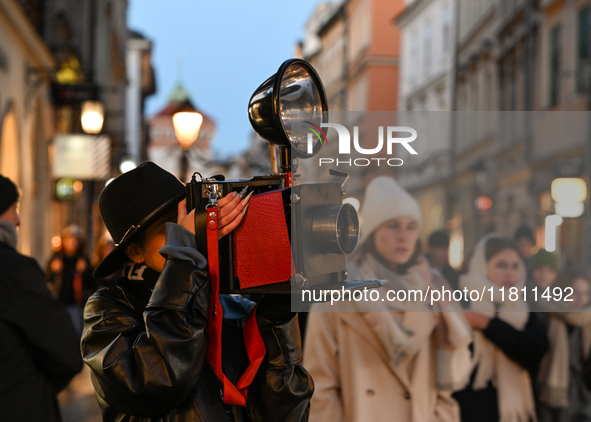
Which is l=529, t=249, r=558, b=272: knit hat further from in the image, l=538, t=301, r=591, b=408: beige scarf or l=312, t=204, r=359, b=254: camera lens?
l=312, t=204, r=359, b=254: camera lens

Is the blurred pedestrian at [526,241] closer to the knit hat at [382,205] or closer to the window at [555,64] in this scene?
the knit hat at [382,205]

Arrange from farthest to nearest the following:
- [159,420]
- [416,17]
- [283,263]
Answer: [416,17] < [159,420] < [283,263]

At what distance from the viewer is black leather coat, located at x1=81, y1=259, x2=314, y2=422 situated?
171 cm

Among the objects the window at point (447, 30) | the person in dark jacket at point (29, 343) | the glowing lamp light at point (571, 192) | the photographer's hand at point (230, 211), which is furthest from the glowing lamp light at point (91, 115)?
the window at point (447, 30)

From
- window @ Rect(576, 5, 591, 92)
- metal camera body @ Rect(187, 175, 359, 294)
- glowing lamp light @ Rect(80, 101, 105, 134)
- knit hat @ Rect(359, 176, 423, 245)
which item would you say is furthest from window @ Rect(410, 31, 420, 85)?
metal camera body @ Rect(187, 175, 359, 294)

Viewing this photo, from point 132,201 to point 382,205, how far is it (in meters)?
1.40

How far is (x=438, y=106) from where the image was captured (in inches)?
1089

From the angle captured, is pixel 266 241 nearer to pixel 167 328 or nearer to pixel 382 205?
pixel 167 328

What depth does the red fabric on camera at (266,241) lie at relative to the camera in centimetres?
172

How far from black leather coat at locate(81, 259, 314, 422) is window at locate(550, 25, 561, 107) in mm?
15570

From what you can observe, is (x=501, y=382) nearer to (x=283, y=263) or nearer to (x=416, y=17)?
(x=283, y=263)

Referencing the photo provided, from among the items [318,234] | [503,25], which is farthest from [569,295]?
[503,25]

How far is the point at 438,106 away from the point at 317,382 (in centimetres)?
2565

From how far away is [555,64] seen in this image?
16688mm
